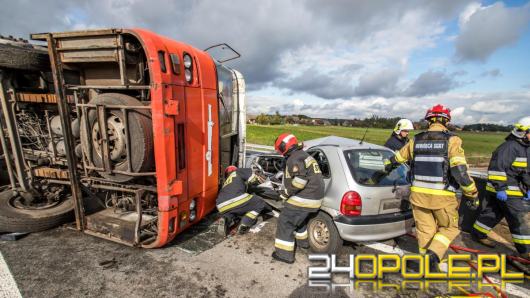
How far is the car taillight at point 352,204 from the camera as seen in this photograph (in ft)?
10.2

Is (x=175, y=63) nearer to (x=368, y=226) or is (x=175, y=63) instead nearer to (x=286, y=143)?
(x=286, y=143)

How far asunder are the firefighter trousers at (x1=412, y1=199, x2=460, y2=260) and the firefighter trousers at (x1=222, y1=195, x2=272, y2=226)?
2.15 m

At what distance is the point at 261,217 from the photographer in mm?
4770

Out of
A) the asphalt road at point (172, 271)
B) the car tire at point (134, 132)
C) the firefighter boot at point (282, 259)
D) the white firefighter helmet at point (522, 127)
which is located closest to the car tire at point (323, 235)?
the asphalt road at point (172, 271)

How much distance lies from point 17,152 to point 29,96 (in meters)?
0.77

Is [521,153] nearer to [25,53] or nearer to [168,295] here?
[168,295]

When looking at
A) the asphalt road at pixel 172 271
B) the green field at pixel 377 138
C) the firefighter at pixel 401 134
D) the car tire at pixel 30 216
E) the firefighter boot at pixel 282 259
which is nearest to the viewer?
the asphalt road at pixel 172 271

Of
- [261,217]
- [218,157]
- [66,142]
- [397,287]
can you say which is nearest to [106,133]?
[66,142]

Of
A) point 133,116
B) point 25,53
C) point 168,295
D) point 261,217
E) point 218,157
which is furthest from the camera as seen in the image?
point 261,217

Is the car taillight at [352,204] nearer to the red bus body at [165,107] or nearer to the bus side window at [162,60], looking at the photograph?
the red bus body at [165,107]

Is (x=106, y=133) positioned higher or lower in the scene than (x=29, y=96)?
lower

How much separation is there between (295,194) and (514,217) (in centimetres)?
284

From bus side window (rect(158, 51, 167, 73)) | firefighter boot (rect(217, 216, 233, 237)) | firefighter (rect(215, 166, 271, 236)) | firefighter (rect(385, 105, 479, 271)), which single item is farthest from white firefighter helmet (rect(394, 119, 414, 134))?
bus side window (rect(158, 51, 167, 73))

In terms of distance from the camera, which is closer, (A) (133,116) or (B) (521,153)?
(A) (133,116)
